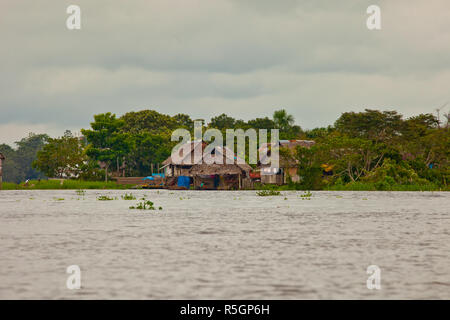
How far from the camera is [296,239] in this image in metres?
13.5

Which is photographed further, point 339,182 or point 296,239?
point 339,182

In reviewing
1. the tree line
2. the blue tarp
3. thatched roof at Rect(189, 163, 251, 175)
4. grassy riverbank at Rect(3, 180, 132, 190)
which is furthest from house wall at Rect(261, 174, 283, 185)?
grassy riverbank at Rect(3, 180, 132, 190)

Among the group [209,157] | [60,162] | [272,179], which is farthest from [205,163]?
[60,162]

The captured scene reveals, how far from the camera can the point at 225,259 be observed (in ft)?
34.0

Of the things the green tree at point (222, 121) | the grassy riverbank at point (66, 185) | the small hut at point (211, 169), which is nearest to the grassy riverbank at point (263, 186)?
the grassy riverbank at point (66, 185)

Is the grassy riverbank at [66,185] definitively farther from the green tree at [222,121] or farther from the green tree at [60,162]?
the green tree at [222,121]

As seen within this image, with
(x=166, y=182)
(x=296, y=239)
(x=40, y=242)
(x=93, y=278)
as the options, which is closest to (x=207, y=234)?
(x=296, y=239)

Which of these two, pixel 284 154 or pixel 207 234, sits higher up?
pixel 284 154

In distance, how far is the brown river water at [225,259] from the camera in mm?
7691

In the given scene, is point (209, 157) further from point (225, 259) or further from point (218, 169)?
point (225, 259)

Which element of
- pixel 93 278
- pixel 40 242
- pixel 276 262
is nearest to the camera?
pixel 93 278
